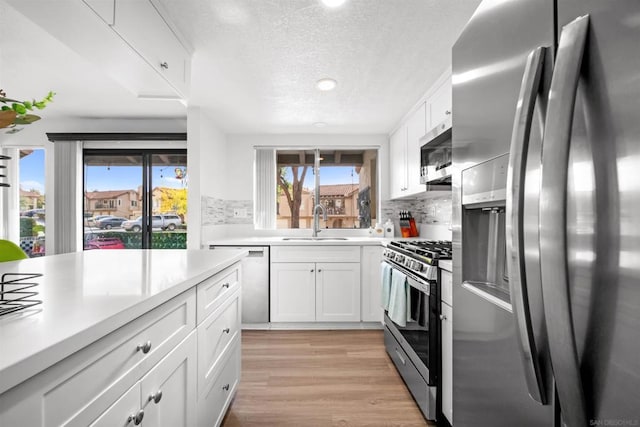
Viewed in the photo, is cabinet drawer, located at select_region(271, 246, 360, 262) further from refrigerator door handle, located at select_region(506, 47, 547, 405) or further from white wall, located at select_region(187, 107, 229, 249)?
refrigerator door handle, located at select_region(506, 47, 547, 405)

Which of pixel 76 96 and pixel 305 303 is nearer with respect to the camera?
pixel 76 96

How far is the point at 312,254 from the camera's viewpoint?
3.21m

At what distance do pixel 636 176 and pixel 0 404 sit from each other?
3.23ft

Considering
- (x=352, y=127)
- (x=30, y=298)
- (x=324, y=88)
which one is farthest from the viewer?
(x=352, y=127)

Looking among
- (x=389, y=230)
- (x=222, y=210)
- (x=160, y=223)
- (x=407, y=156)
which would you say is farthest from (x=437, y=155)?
(x=160, y=223)

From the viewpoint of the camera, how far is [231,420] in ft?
5.75

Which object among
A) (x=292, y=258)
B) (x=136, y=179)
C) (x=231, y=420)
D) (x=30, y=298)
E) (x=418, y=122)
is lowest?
(x=231, y=420)

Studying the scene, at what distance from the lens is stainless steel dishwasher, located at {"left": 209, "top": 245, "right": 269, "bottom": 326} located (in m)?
3.20

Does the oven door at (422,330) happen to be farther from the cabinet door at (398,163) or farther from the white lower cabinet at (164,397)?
the cabinet door at (398,163)

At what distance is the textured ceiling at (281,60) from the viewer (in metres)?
1.63

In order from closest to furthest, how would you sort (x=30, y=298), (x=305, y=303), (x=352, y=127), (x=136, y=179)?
(x=30, y=298) → (x=305, y=303) → (x=352, y=127) → (x=136, y=179)

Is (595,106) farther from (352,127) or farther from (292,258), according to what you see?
(352,127)

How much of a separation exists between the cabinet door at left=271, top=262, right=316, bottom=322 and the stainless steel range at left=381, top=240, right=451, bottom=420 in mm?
1116

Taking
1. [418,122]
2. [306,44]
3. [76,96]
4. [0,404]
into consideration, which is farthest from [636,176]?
[76,96]
